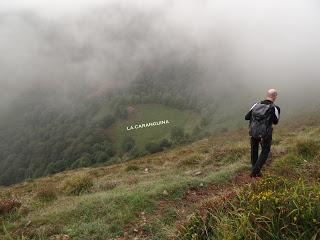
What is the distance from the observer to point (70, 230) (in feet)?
32.0

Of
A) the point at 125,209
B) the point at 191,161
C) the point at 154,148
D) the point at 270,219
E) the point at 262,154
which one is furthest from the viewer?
the point at 154,148

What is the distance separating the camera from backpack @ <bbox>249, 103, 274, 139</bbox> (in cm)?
1236

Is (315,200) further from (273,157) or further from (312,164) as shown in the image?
(273,157)

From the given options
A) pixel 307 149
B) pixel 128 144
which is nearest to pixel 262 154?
pixel 307 149

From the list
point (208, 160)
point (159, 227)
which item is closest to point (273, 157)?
point (208, 160)

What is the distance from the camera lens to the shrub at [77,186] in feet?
47.0

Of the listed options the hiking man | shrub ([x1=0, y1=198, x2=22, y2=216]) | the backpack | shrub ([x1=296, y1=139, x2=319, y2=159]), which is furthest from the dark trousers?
shrub ([x1=0, y1=198, x2=22, y2=216])

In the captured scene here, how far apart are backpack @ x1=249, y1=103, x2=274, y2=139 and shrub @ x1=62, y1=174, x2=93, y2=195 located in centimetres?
551

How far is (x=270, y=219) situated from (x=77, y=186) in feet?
30.0

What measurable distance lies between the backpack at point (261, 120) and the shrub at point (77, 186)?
5.51 metres

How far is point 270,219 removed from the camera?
20.9 ft

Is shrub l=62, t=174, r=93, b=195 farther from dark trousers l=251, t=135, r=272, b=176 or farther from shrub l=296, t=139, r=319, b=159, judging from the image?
shrub l=296, t=139, r=319, b=159

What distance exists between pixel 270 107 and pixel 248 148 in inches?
219

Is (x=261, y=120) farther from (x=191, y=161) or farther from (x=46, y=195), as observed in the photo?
(x=46, y=195)
